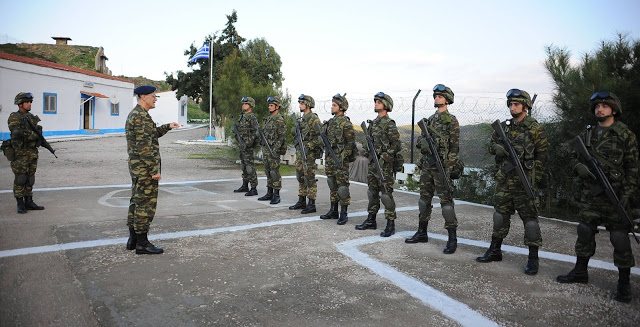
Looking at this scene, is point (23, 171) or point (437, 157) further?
point (23, 171)

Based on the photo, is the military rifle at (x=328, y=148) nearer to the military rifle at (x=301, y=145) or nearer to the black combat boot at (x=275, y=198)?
the military rifle at (x=301, y=145)

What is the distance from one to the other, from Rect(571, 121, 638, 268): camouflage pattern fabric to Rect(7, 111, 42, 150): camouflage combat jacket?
24.6 ft

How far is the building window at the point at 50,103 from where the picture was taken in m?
24.5

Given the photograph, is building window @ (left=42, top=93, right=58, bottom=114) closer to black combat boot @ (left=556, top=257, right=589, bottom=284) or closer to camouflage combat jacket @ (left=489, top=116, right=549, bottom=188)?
camouflage combat jacket @ (left=489, top=116, right=549, bottom=188)

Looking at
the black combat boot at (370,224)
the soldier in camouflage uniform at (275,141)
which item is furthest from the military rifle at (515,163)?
the soldier in camouflage uniform at (275,141)

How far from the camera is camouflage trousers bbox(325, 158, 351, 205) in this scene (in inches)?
272

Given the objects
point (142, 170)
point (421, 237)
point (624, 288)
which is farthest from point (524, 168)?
point (142, 170)

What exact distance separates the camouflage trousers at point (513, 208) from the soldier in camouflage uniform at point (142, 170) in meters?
3.76

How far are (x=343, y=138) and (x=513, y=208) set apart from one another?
2.75 meters

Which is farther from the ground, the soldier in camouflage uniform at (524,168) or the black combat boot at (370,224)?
the soldier in camouflage uniform at (524,168)

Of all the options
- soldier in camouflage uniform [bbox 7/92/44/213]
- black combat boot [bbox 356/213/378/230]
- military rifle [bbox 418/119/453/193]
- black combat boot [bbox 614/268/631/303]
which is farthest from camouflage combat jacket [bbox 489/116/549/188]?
soldier in camouflage uniform [bbox 7/92/44/213]

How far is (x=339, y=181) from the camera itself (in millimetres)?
6965

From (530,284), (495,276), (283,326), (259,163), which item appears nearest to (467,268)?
(495,276)

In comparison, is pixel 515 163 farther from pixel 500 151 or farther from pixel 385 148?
pixel 385 148
